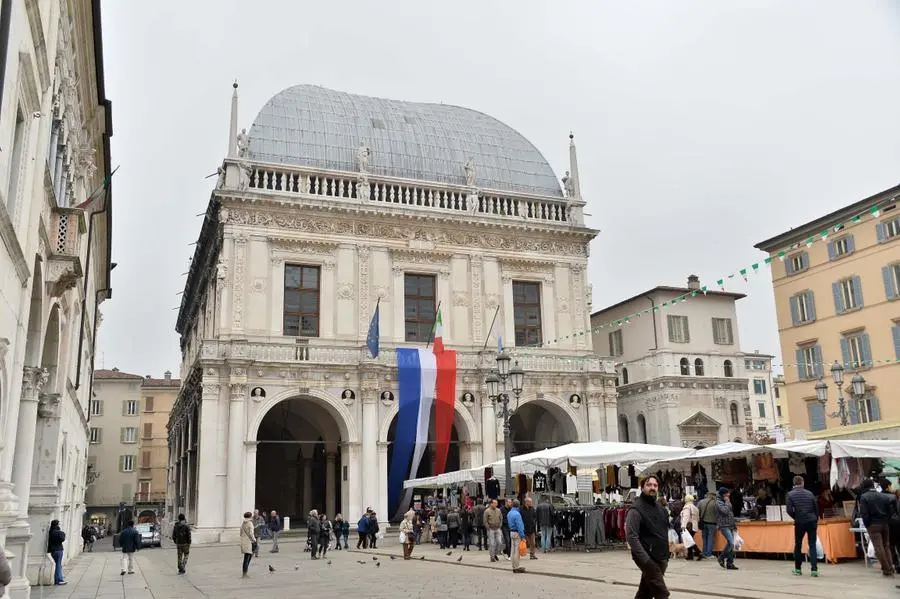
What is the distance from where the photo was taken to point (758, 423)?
3068 inches

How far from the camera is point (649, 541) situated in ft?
26.1

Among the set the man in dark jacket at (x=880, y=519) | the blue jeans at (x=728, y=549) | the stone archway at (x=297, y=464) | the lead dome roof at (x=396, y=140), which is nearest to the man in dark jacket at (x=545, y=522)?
the blue jeans at (x=728, y=549)

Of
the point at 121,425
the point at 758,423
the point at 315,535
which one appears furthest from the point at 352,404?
the point at 758,423

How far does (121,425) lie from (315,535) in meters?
57.2

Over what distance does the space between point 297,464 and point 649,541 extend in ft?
111

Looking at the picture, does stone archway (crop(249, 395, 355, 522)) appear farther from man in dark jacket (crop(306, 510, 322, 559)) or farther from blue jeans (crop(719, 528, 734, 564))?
blue jeans (crop(719, 528, 734, 564))

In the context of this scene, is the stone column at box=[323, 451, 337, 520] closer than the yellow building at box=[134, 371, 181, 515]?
Yes

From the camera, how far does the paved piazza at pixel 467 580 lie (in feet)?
40.1

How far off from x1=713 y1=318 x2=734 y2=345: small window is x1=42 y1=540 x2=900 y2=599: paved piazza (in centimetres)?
2368

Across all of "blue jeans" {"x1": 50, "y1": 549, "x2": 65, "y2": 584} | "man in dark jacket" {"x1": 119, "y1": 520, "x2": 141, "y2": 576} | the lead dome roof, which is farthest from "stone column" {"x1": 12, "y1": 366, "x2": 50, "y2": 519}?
the lead dome roof

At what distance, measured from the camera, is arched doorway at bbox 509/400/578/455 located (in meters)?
36.0

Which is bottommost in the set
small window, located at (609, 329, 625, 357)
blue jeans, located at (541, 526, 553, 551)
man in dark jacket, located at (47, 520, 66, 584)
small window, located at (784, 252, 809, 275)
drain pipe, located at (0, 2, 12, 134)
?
blue jeans, located at (541, 526, 553, 551)

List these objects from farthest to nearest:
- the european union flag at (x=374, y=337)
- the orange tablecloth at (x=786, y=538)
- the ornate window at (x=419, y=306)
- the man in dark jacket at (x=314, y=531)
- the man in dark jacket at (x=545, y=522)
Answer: the ornate window at (x=419, y=306)
the european union flag at (x=374, y=337)
the man in dark jacket at (x=314, y=531)
the man in dark jacket at (x=545, y=522)
the orange tablecloth at (x=786, y=538)

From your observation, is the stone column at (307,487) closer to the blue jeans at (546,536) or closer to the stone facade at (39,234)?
the stone facade at (39,234)
